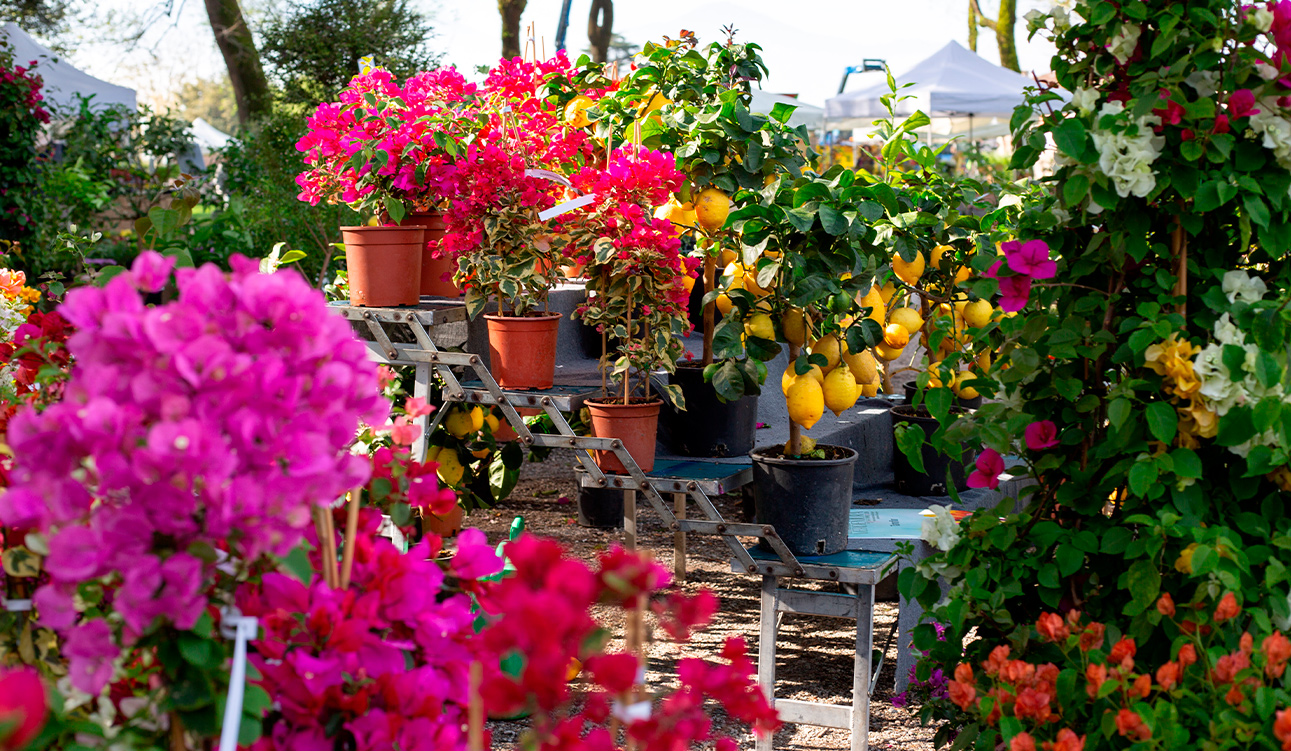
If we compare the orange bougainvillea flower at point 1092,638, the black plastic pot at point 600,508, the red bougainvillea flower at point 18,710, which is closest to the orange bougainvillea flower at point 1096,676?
the orange bougainvillea flower at point 1092,638

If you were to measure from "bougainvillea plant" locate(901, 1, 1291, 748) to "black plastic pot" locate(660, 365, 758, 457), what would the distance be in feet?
3.68

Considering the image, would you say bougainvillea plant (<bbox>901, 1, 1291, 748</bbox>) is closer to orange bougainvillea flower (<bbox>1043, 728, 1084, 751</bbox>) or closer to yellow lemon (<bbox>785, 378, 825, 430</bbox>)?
orange bougainvillea flower (<bbox>1043, 728, 1084, 751</bbox>)

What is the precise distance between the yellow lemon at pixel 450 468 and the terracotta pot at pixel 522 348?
1.83 feet

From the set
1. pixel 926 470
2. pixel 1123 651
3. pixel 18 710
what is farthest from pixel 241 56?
pixel 18 710

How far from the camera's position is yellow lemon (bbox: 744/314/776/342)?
90.4 inches

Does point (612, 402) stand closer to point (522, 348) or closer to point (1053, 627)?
point (522, 348)

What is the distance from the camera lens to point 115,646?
75cm

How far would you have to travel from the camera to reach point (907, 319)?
9.35 feet

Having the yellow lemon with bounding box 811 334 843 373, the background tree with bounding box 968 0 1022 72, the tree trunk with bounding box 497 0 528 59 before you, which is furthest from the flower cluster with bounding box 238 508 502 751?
the background tree with bounding box 968 0 1022 72

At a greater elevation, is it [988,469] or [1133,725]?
[988,469]

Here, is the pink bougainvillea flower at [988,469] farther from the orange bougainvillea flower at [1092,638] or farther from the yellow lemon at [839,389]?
A: the yellow lemon at [839,389]

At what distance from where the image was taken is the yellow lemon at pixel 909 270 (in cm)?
272

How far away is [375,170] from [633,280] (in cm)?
82

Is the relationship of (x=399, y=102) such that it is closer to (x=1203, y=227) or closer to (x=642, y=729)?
(x=1203, y=227)
